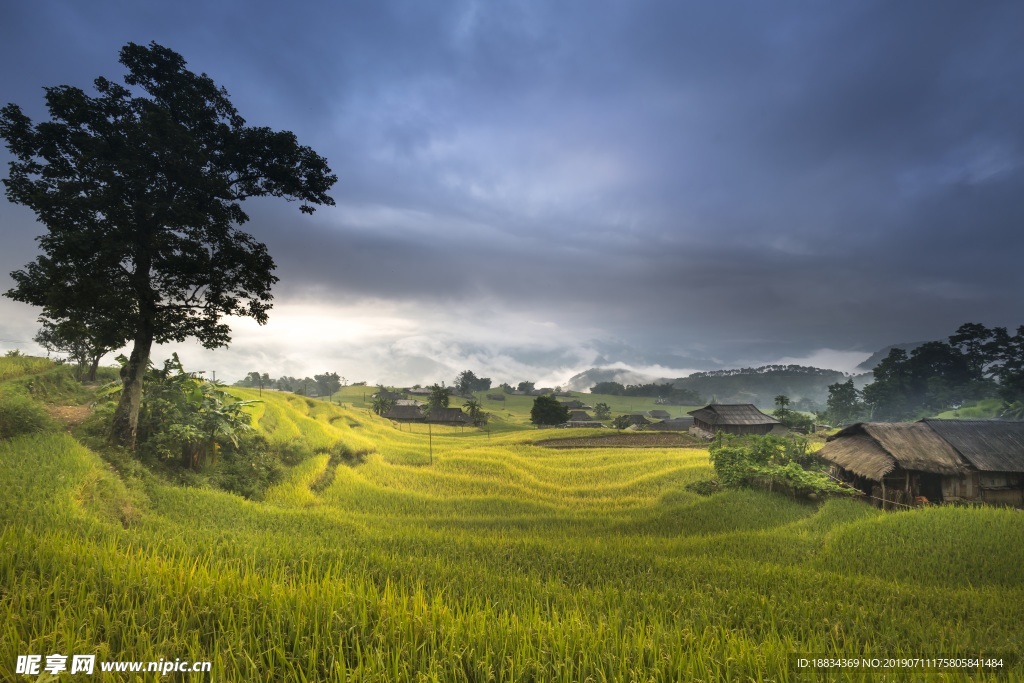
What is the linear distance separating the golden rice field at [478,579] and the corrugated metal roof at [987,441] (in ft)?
31.8

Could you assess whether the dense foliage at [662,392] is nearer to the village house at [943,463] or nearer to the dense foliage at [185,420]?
the village house at [943,463]

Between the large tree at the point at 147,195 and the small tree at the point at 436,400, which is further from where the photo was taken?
the small tree at the point at 436,400

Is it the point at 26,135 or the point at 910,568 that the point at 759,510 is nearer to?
the point at 910,568

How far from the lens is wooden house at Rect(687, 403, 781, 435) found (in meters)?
50.9

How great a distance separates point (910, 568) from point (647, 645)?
12.2 meters

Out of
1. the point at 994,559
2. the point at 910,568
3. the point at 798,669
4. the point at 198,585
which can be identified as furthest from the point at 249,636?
the point at 994,559

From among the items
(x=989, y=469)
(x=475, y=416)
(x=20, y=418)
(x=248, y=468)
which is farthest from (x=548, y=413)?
(x=20, y=418)

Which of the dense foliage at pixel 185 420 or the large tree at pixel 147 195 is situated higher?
the large tree at pixel 147 195

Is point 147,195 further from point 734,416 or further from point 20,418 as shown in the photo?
point 734,416

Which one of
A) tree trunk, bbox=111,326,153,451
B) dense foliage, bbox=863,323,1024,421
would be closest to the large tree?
tree trunk, bbox=111,326,153,451

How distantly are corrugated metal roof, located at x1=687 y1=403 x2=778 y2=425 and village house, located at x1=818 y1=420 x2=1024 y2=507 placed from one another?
29.3 meters

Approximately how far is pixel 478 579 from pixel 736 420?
53979mm

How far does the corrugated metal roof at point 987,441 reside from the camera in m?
20.5

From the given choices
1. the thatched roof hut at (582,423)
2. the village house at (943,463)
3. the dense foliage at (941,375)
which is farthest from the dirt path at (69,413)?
the dense foliage at (941,375)
